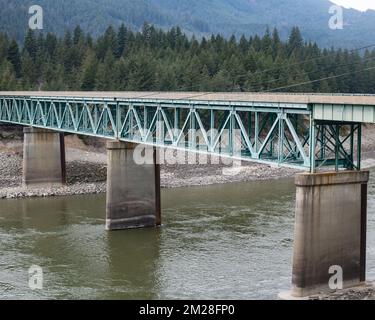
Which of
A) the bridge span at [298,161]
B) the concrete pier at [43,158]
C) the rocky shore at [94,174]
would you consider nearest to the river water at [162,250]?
the bridge span at [298,161]

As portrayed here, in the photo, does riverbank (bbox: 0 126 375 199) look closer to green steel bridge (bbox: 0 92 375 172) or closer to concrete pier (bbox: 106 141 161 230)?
green steel bridge (bbox: 0 92 375 172)

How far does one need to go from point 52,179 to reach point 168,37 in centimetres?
7601

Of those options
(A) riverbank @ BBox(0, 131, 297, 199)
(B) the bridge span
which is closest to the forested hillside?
(A) riverbank @ BBox(0, 131, 297, 199)

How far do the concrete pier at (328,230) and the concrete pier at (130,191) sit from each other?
19392 mm

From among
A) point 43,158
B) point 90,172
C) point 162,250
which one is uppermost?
point 43,158

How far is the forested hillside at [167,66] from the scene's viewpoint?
319 feet

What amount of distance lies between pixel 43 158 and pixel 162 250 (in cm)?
2981

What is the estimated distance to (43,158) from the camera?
68688mm

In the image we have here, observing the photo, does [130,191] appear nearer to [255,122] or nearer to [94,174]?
[255,122]

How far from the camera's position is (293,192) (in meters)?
62.8

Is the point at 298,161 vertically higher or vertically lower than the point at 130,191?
higher

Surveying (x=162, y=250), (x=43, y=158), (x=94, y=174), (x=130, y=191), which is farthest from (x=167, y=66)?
(x=162, y=250)

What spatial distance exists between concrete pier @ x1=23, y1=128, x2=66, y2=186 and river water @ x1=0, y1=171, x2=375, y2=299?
7.22 m
